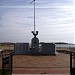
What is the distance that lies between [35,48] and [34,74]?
83.5 feet

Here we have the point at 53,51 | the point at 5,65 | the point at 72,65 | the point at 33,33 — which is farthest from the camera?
the point at 33,33

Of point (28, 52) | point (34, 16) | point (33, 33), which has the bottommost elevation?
point (28, 52)

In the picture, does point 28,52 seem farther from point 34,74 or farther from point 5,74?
point 5,74

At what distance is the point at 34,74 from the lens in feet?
44.8

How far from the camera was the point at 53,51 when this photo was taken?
123 feet

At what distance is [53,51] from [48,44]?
1.29 m

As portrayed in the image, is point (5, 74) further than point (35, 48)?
No

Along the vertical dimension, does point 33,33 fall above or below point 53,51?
above

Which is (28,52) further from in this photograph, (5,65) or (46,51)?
(5,65)

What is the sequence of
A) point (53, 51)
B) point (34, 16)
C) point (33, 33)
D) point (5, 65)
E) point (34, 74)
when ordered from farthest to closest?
point (34, 16) → point (33, 33) → point (53, 51) → point (34, 74) → point (5, 65)

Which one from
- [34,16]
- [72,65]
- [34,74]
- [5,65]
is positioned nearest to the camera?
[5,65]

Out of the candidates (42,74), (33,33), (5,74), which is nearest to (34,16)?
(33,33)

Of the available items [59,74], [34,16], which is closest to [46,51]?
[34,16]

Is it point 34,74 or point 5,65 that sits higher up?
point 5,65
